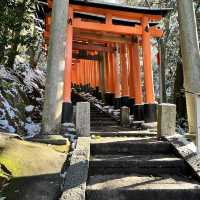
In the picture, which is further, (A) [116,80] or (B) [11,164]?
(A) [116,80]

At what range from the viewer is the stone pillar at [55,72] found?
8016mm

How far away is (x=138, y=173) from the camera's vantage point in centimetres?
618

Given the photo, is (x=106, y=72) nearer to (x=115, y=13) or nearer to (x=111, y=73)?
(x=111, y=73)

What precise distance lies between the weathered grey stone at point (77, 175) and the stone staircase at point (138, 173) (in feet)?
0.48

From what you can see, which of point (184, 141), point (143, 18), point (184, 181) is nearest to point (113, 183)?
point (184, 181)

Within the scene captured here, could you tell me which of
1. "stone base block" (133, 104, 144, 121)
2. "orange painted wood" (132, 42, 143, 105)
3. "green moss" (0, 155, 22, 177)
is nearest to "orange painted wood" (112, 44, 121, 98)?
"orange painted wood" (132, 42, 143, 105)

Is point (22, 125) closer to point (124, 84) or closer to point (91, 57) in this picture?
point (124, 84)

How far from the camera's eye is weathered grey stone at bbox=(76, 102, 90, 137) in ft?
25.1

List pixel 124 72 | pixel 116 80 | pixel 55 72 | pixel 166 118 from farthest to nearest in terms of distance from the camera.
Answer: pixel 116 80, pixel 124 72, pixel 55 72, pixel 166 118

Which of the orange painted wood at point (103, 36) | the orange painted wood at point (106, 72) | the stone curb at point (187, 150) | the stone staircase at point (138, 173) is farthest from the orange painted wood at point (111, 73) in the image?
Answer: the stone curb at point (187, 150)

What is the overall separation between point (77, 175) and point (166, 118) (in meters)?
2.86

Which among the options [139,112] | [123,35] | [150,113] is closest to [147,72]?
[150,113]

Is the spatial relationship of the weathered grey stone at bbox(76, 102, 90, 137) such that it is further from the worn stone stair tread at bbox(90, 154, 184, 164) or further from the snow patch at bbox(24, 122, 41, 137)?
the snow patch at bbox(24, 122, 41, 137)

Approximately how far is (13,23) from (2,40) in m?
0.60
